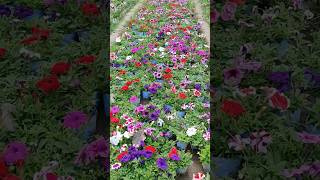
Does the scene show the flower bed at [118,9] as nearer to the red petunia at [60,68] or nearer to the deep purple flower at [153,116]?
the red petunia at [60,68]

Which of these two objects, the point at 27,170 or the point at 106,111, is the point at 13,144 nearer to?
the point at 27,170

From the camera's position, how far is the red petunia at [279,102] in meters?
4.36

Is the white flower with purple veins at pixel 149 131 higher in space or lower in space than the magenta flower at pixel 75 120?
lower

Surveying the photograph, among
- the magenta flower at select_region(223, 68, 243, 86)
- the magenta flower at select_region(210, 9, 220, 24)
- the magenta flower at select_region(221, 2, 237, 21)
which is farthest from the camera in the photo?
the magenta flower at select_region(210, 9, 220, 24)

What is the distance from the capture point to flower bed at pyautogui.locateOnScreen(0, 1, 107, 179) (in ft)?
12.7

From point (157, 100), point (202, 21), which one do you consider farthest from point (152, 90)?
point (202, 21)

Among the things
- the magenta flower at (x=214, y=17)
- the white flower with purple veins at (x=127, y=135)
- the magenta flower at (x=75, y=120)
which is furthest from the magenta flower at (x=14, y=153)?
the magenta flower at (x=214, y=17)

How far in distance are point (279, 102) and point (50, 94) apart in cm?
238

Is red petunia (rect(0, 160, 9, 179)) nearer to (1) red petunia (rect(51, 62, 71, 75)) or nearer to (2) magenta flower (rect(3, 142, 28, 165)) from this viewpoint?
(2) magenta flower (rect(3, 142, 28, 165))

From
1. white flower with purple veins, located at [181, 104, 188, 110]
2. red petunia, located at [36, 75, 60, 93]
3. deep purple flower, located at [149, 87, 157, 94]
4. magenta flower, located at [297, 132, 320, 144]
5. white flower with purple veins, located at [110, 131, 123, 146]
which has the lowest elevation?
white flower with purple veins, located at [110, 131, 123, 146]

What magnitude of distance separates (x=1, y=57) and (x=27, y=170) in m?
2.32

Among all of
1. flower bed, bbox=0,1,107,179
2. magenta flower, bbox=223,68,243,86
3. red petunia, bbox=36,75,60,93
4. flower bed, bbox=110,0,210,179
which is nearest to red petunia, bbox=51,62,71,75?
flower bed, bbox=0,1,107,179

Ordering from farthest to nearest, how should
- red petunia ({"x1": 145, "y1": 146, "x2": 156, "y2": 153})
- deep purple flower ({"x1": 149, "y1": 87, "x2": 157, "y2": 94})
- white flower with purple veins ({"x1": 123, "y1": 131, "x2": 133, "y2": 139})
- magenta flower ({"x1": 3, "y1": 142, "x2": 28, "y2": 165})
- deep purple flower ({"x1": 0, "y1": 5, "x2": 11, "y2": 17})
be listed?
→ deep purple flower ({"x1": 0, "y1": 5, "x2": 11, "y2": 17}), deep purple flower ({"x1": 149, "y1": 87, "x2": 157, "y2": 94}), white flower with purple veins ({"x1": 123, "y1": 131, "x2": 133, "y2": 139}), red petunia ({"x1": 145, "y1": 146, "x2": 156, "y2": 153}), magenta flower ({"x1": 3, "y1": 142, "x2": 28, "y2": 165})

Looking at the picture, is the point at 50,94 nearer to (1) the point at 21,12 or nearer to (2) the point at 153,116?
(2) the point at 153,116
